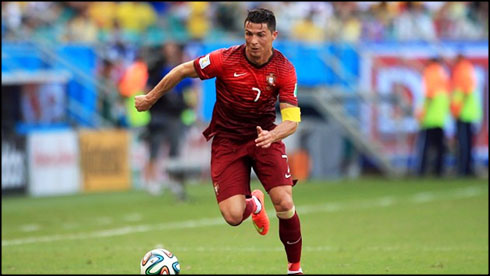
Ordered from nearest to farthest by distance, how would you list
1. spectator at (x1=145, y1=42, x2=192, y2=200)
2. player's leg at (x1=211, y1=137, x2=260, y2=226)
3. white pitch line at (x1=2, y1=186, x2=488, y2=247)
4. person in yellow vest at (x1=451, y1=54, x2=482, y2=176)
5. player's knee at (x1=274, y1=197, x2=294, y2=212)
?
player's knee at (x1=274, y1=197, x2=294, y2=212) < player's leg at (x1=211, y1=137, x2=260, y2=226) < white pitch line at (x1=2, y1=186, x2=488, y2=247) < spectator at (x1=145, y1=42, x2=192, y2=200) < person in yellow vest at (x1=451, y1=54, x2=482, y2=176)

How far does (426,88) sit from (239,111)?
52.5ft

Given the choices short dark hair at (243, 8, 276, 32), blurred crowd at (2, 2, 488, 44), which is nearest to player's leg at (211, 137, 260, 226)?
short dark hair at (243, 8, 276, 32)

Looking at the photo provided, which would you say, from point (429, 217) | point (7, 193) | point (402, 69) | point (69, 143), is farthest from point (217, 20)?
point (429, 217)

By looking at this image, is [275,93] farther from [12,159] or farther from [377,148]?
[377,148]

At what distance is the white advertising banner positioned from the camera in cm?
2147

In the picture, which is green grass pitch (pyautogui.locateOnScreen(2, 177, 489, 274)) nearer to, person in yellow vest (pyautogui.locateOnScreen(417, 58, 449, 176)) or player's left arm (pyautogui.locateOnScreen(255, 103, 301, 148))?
player's left arm (pyautogui.locateOnScreen(255, 103, 301, 148))

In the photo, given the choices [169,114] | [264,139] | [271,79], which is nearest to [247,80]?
[271,79]

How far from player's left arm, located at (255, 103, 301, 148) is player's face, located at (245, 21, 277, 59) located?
540 millimetres

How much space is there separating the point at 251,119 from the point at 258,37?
3.25ft

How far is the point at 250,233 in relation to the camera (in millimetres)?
15891

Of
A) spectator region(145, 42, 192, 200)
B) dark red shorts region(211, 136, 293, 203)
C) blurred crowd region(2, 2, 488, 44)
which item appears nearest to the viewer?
dark red shorts region(211, 136, 293, 203)

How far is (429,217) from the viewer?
17453mm

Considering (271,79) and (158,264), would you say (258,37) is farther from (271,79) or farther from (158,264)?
(158,264)

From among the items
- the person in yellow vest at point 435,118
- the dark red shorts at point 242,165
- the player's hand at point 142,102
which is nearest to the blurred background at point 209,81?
the person in yellow vest at point 435,118
